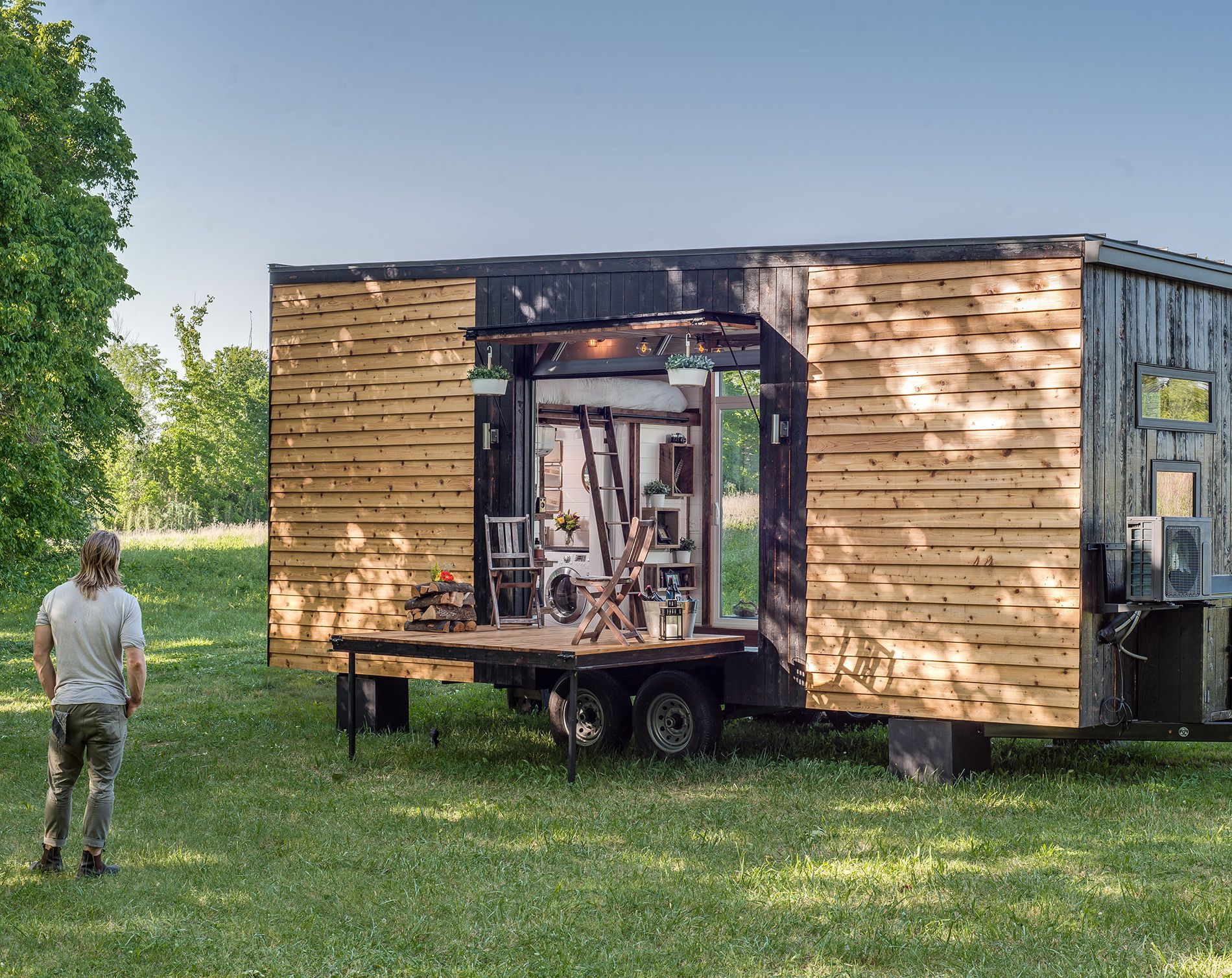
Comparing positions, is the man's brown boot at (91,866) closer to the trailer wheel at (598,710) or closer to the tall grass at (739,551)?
the trailer wheel at (598,710)

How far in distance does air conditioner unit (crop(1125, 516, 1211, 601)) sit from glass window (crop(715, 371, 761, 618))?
2645 mm

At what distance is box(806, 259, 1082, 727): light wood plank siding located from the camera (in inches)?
330

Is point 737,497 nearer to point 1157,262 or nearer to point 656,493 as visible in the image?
point 656,493

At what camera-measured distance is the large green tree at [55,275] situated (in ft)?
35.8

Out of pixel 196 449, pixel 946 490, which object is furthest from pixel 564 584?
pixel 196 449

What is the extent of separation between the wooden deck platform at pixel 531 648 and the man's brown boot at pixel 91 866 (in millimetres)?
3010

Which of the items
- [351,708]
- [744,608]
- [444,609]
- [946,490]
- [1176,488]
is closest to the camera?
[946,490]

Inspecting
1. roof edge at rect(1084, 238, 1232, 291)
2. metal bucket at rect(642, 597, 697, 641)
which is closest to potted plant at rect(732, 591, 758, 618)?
metal bucket at rect(642, 597, 697, 641)

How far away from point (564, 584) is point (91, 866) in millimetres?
6430

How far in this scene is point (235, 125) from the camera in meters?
31.6

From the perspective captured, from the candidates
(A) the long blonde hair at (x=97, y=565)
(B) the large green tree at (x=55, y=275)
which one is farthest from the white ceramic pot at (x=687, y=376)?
(B) the large green tree at (x=55, y=275)

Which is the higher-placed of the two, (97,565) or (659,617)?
(97,565)

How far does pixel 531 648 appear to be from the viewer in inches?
344

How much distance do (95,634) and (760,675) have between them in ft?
15.6
